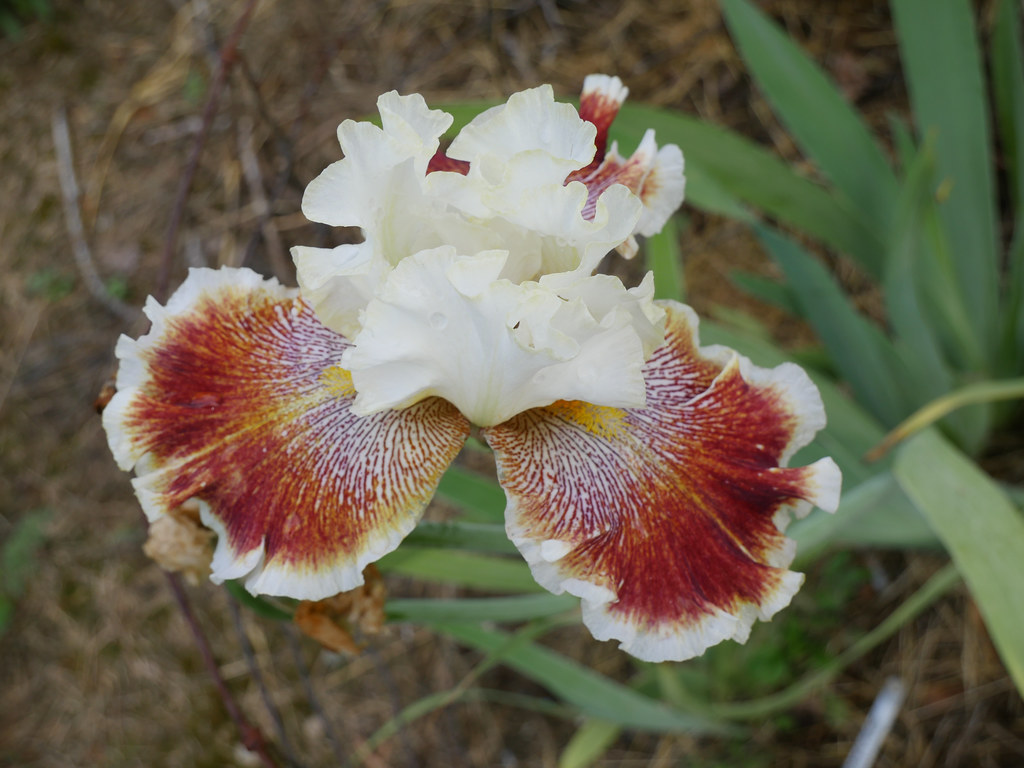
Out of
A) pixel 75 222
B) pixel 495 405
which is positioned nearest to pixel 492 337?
pixel 495 405

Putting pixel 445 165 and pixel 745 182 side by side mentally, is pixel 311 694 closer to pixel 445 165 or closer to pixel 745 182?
pixel 445 165


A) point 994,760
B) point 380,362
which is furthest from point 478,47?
point 994,760

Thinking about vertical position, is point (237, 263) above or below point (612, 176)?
below

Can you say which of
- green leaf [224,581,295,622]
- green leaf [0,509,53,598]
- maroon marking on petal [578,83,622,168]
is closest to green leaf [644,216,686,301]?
maroon marking on petal [578,83,622,168]

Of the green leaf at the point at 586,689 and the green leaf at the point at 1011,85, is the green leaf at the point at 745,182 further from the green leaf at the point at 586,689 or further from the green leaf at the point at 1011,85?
the green leaf at the point at 586,689

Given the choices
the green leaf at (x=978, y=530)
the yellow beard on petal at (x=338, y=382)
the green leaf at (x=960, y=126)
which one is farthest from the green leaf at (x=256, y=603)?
the green leaf at (x=960, y=126)

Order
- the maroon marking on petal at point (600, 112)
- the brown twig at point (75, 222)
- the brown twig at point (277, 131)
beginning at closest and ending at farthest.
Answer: the maroon marking on petal at point (600, 112) → the brown twig at point (277, 131) → the brown twig at point (75, 222)

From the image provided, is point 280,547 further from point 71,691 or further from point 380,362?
point 71,691
